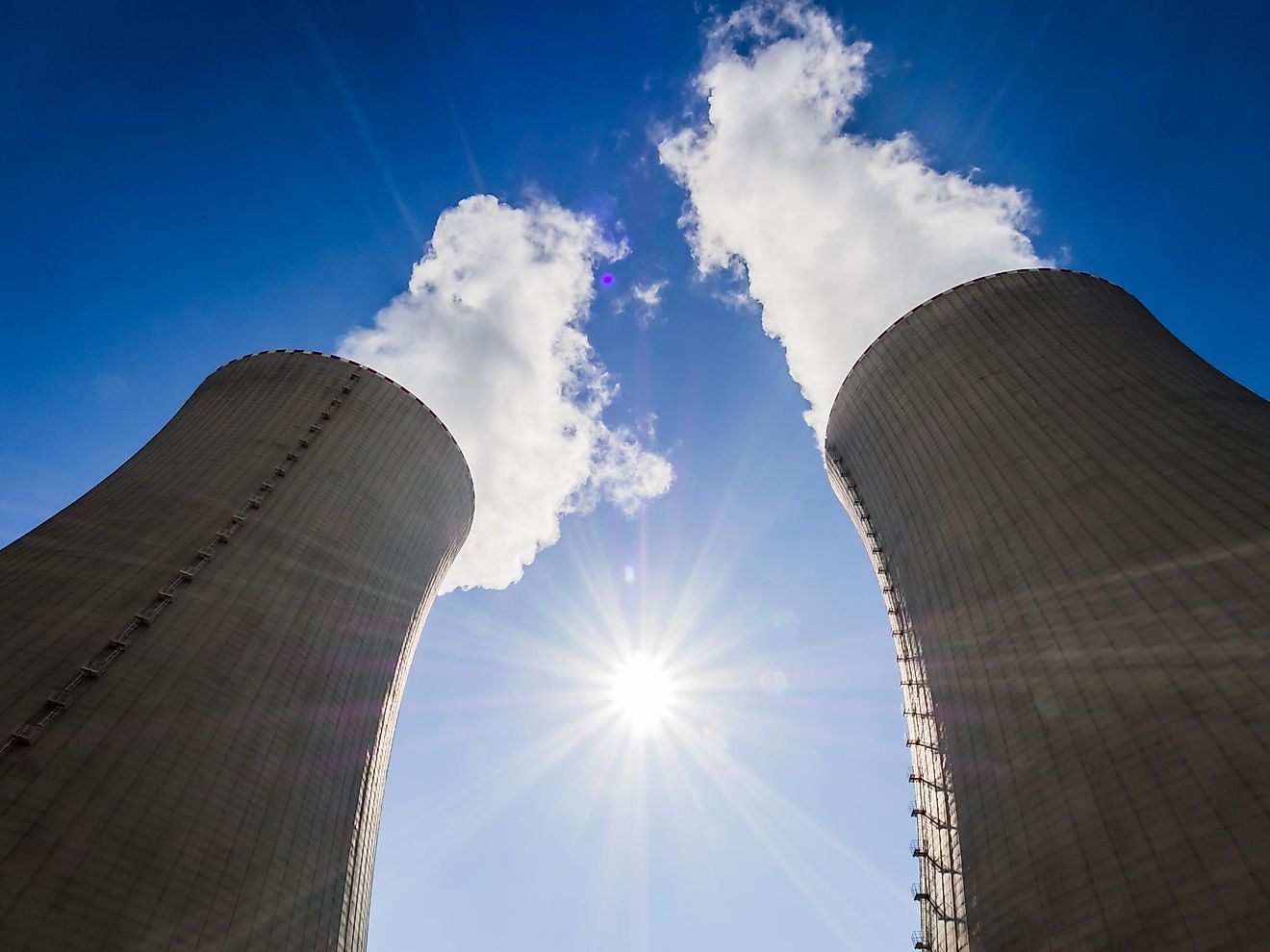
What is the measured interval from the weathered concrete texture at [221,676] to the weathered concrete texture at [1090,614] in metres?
13.9

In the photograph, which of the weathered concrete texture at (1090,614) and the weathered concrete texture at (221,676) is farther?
the weathered concrete texture at (221,676)

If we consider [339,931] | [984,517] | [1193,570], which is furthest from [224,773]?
[1193,570]

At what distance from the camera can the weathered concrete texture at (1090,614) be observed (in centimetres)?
1016

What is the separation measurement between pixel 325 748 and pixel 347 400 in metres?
11.8

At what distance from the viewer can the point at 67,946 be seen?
10953mm

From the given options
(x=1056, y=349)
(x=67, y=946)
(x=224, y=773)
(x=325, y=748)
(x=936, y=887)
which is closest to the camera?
(x=67, y=946)

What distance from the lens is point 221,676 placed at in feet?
50.9

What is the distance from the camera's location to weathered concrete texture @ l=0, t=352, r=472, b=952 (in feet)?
A: 39.9

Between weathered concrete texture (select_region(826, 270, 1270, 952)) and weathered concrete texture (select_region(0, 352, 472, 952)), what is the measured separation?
1390cm

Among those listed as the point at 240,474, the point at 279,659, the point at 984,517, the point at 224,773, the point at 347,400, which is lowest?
the point at 224,773

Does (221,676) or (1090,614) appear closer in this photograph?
(1090,614)

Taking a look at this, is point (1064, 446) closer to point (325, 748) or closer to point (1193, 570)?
point (1193, 570)

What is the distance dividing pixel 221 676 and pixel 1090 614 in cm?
1727

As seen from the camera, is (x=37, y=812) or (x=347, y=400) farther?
(x=347, y=400)
